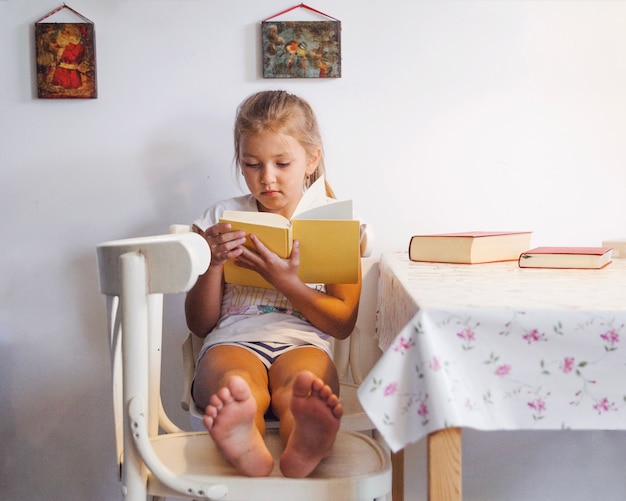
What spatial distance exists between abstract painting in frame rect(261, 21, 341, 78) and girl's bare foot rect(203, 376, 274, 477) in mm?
882

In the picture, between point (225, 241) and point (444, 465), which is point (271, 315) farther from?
point (444, 465)

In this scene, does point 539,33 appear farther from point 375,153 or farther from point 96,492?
point 96,492

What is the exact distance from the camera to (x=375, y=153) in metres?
1.59

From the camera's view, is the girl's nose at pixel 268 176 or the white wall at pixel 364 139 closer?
the girl's nose at pixel 268 176

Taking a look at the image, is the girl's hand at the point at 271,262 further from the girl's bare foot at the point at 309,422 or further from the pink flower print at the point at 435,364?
the pink flower print at the point at 435,364

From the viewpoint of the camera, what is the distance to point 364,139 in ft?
5.21

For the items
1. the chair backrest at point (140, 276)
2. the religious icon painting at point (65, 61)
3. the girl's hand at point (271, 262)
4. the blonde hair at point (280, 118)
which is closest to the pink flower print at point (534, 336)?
the chair backrest at point (140, 276)

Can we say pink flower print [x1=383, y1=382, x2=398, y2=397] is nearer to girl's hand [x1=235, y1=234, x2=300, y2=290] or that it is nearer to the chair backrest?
the chair backrest

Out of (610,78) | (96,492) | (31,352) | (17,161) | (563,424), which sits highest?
(610,78)

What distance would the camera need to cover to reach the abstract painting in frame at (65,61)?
1566 mm

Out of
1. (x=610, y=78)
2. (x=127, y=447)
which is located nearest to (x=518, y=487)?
(x=610, y=78)

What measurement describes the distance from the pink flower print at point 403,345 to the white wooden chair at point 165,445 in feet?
0.73

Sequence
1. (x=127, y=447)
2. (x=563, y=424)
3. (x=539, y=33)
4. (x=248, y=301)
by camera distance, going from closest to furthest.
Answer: (x=563, y=424) < (x=127, y=447) < (x=248, y=301) < (x=539, y=33)

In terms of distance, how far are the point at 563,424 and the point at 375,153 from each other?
3.06 feet
